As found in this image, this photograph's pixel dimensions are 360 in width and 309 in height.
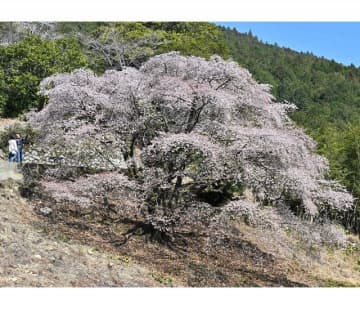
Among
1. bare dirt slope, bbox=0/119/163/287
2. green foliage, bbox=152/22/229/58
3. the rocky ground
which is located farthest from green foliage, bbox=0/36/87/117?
bare dirt slope, bbox=0/119/163/287

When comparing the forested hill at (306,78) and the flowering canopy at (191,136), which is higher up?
the forested hill at (306,78)

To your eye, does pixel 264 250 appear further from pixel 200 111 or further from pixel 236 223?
pixel 200 111

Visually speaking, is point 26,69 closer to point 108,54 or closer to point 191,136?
point 108,54

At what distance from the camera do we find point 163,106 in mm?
6230

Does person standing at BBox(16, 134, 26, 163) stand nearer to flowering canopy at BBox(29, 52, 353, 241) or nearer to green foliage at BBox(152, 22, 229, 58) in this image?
flowering canopy at BBox(29, 52, 353, 241)

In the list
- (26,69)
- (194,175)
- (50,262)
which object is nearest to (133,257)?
(50,262)

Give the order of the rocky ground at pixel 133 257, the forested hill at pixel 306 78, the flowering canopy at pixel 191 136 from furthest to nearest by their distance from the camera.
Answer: the forested hill at pixel 306 78 < the flowering canopy at pixel 191 136 < the rocky ground at pixel 133 257

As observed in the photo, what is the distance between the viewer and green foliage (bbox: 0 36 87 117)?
32.8 ft

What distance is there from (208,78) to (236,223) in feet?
5.74

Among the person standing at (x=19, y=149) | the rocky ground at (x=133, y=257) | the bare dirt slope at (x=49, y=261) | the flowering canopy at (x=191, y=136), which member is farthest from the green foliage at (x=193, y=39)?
the bare dirt slope at (x=49, y=261)

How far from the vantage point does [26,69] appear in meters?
10.1

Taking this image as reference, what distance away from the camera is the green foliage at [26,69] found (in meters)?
10.0

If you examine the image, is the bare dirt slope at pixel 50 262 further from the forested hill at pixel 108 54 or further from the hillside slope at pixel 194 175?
the forested hill at pixel 108 54

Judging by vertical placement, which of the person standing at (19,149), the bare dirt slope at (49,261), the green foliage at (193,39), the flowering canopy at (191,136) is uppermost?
the green foliage at (193,39)
